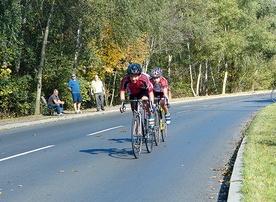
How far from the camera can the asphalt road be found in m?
8.14

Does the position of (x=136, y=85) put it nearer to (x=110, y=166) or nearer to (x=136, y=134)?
(x=136, y=134)

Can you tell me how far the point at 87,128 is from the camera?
18.9 metres

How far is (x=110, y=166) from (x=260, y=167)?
2957 mm

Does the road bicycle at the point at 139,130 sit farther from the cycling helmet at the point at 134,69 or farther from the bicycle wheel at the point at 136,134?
the cycling helmet at the point at 134,69

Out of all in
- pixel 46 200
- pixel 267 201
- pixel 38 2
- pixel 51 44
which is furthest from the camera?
pixel 51 44

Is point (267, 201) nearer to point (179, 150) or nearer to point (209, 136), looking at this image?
point (179, 150)

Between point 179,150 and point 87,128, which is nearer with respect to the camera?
point 179,150

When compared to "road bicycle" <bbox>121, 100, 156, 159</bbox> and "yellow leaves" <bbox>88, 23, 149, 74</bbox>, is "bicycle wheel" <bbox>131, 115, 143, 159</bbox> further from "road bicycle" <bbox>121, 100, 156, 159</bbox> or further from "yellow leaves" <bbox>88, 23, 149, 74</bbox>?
"yellow leaves" <bbox>88, 23, 149, 74</bbox>

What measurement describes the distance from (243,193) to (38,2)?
2095 centimetres

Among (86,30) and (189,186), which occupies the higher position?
(86,30)

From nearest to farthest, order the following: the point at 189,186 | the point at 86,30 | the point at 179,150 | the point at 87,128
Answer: the point at 189,186 → the point at 179,150 → the point at 87,128 → the point at 86,30

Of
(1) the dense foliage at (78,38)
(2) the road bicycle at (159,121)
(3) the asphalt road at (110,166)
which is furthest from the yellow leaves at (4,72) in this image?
(2) the road bicycle at (159,121)

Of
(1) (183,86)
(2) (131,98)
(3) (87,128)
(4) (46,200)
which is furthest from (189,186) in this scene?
(1) (183,86)

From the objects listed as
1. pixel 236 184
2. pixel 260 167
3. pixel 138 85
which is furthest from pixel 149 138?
pixel 236 184
